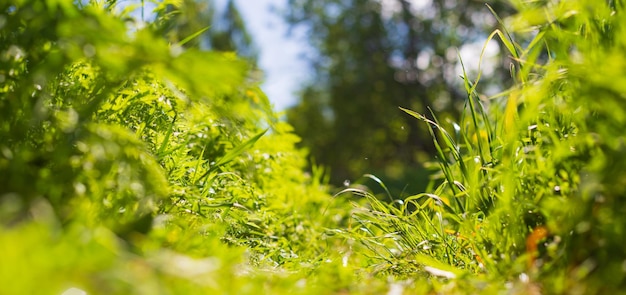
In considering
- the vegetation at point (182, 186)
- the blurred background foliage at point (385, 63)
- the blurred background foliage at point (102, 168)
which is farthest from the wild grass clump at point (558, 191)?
the blurred background foliage at point (385, 63)

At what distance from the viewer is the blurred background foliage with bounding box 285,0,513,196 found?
19344mm

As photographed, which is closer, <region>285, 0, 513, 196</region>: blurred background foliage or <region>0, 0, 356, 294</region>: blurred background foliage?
<region>0, 0, 356, 294</region>: blurred background foliage

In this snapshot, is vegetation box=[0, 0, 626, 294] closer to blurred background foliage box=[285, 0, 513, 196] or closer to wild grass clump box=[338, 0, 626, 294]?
wild grass clump box=[338, 0, 626, 294]

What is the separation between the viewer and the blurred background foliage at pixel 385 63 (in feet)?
63.5

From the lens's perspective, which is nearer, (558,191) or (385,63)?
(558,191)

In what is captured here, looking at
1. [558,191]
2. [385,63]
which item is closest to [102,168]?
[558,191]

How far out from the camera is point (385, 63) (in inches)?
773

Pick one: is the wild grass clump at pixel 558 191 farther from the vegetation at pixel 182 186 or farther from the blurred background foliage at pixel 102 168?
the blurred background foliage at pixel 102 168

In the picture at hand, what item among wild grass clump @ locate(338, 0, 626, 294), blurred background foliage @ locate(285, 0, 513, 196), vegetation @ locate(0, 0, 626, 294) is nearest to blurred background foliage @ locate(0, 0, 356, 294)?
vegetation @ locate(0, 0, 626, 294)

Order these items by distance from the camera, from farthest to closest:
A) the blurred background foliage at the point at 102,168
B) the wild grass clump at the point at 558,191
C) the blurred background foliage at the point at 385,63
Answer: the blurred background foliage at the point at 385,63 → the wild grass clump at the point at 558,191 → the blurred background foliage at the point at 102,168

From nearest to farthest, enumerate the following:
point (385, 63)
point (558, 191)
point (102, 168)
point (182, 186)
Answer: point (102, 168) < point (558, 191) < point (182, 186) < point (385, 63)

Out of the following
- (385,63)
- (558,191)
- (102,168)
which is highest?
(385,63)

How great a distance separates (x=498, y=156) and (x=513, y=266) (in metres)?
0.55

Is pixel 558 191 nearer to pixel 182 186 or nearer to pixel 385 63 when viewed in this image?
pixel 182 186
